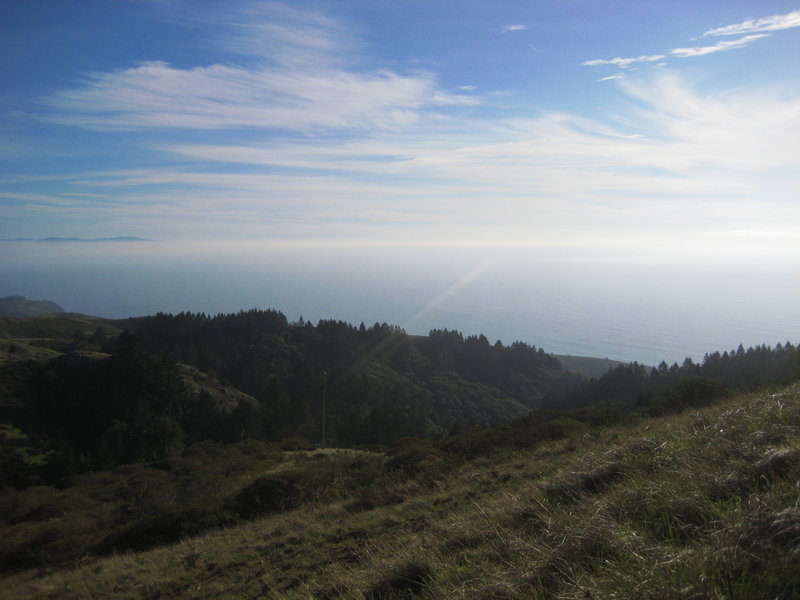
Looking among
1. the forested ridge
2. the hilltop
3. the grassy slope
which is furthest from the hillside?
the grassy slope

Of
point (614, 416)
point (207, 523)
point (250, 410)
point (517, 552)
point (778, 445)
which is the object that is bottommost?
point (250, 410)

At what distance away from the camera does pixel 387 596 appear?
13.0 ft

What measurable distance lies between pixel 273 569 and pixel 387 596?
378 centimetres

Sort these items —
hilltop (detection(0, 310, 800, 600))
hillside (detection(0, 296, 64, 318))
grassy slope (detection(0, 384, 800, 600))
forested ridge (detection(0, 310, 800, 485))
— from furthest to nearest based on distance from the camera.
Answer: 1. hillside (detection(0, 296, 64, 318))
2. forested ridge (detection(0, 310, 800, 485))
3. hilltop (detection(0, 310, 800, 600))
4. grassy slope (detection(0, 384, 800, 600))

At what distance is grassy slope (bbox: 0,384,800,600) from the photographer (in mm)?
2652

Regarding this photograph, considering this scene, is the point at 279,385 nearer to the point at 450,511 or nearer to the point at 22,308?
the point at 450,511

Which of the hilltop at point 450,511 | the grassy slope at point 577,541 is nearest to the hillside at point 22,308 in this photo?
the hilltop at point 450,511

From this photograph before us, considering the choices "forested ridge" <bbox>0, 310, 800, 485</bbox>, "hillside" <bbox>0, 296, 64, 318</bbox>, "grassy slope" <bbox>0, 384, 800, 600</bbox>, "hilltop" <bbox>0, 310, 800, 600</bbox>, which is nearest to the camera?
"grassy slope" <bbox>0, 384, 800, 600</bbox>

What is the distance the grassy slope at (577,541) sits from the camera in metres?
2.65

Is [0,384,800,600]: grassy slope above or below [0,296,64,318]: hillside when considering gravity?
above

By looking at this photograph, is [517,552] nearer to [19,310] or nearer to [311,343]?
[311,343]

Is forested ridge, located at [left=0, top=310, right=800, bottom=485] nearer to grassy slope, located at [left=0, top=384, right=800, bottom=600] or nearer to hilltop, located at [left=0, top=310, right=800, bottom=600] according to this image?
hilltop, located at [left=0, top=310, right=800, bottom=600]

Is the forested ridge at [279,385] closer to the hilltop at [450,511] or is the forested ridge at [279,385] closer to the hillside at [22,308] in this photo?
the hilltop at [450,511]

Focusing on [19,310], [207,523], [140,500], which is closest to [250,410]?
[140,500]
